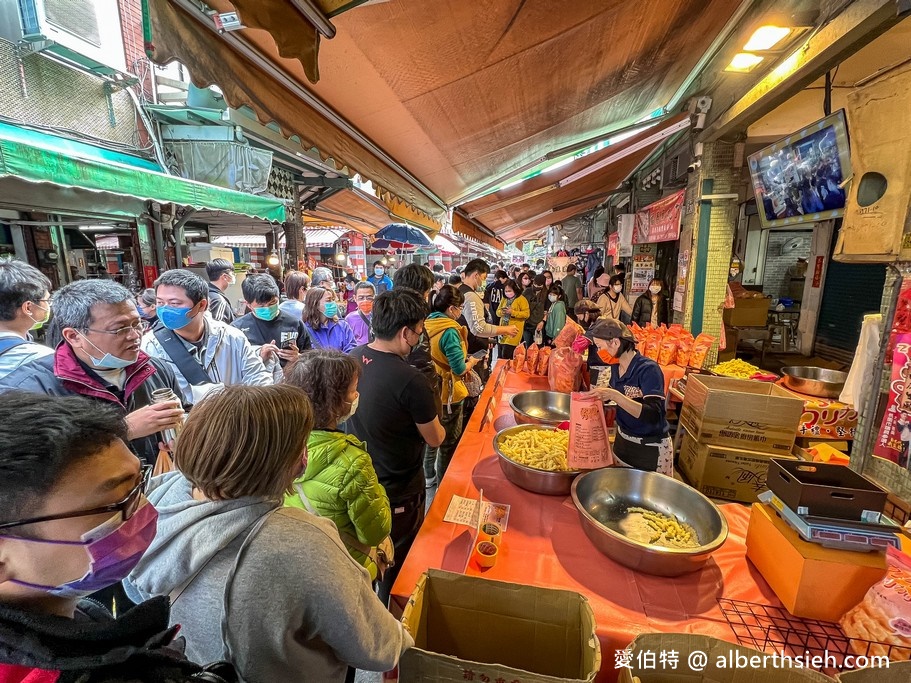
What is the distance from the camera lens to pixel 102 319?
1.92 metres

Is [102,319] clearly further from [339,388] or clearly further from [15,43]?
[15,43]

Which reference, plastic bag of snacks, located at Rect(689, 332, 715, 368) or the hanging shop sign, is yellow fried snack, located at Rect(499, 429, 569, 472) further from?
the hanging shop sign

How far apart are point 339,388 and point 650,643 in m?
1.36

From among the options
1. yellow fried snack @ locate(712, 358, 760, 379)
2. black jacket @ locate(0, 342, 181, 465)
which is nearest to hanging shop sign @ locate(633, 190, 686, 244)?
yellow fried snack @ locate(712, 358, 760, 379)

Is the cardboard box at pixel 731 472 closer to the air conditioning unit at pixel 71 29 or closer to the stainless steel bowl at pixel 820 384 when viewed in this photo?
the stainless steel bowl at pixel 820 384

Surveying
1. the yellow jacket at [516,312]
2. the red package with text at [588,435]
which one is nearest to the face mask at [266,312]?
the red package with text at [588,435]

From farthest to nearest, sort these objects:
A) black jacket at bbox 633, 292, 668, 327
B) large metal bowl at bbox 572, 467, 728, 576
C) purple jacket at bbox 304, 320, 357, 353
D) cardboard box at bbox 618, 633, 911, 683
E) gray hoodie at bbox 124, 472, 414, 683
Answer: black jacket at bbox 633, 292, 668, 327
purple jacket at bbox 304, 320, 357, 353
large metal bowl at bbox 572, 467, 728, 576
cardboard box at bbox 618, 633, 911, 683
gray hoodie at bbox 124, 472, 414, 683

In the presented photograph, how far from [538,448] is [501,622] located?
1.05 meters

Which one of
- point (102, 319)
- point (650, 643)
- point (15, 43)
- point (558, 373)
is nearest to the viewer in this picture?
point (650, 643)

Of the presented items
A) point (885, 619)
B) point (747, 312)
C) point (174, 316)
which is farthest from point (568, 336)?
point (747, 312)

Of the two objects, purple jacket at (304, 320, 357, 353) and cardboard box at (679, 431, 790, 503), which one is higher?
purple jacket at (304, 320, 357, 353)

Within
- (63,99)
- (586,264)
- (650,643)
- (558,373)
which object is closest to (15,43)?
(63,99)

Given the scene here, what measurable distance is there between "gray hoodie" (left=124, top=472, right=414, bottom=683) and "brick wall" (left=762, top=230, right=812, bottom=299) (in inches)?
430

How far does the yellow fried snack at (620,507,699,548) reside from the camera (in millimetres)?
1616
